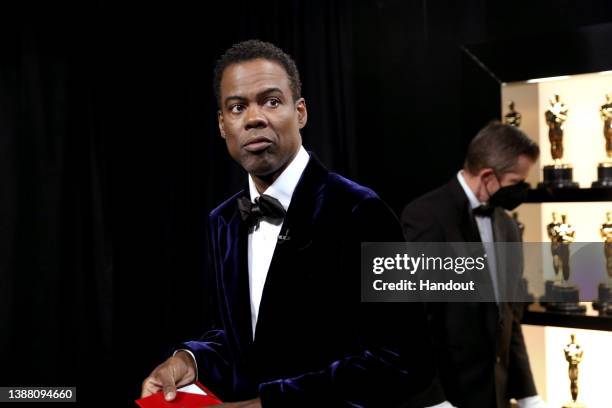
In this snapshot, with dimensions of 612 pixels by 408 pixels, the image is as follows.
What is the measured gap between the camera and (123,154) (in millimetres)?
2828

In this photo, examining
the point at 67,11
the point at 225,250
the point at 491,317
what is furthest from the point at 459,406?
the point at 67,11

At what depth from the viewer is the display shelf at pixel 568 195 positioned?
2.70 metres

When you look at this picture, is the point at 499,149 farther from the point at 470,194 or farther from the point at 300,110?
the point at 300,110

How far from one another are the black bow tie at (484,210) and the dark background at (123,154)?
1.69ft

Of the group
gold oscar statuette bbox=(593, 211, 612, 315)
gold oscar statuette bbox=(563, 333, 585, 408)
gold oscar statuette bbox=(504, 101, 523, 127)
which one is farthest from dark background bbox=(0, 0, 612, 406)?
gold oscar statuette bbox=(563, 333, 585, 408)

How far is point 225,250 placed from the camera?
1.38 meters

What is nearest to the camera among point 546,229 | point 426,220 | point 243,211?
point 243,211

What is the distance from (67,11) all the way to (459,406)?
2.20 metres

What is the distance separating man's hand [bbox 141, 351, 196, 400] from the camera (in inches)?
49.4

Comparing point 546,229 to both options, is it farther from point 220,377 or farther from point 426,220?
point 220,377

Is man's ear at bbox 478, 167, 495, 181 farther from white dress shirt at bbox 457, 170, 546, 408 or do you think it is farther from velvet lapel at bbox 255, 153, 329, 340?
velvet lapel at bbox 255, 153, 329, 340

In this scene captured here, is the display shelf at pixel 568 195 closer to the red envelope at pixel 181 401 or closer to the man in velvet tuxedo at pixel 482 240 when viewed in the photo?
the man in velvet tuxedo at pixel 482 240

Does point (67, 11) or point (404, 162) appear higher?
point (67, 11)

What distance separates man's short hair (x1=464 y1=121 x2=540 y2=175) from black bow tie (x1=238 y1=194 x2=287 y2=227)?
5.25 ft
